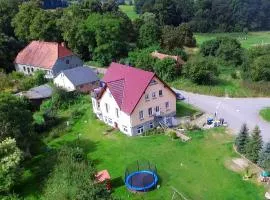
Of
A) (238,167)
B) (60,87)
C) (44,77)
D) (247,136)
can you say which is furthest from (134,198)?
(44,77)

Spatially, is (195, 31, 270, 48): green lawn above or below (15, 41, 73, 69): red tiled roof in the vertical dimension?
below


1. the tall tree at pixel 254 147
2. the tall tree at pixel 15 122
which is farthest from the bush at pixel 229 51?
the tall tree at pixel 15 122

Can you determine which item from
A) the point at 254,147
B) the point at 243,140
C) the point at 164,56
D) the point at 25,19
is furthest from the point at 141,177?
the point at 25,19

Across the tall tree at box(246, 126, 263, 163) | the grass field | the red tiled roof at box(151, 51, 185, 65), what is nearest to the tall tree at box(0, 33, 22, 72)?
the red tiled roof at box(151, 51, 185, 65)

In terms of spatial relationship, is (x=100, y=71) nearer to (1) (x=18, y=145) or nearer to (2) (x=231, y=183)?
(1) (x=18, y=145)

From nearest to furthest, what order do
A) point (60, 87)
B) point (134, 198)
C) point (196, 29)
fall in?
1. point (134, 198)
2. point (60, 87)
3. point (196, 29)

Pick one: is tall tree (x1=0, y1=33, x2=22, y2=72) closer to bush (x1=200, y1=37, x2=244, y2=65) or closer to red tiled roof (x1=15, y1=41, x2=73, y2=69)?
red tiled roof (x1=15, y1=41, x2=73, y2=69)
